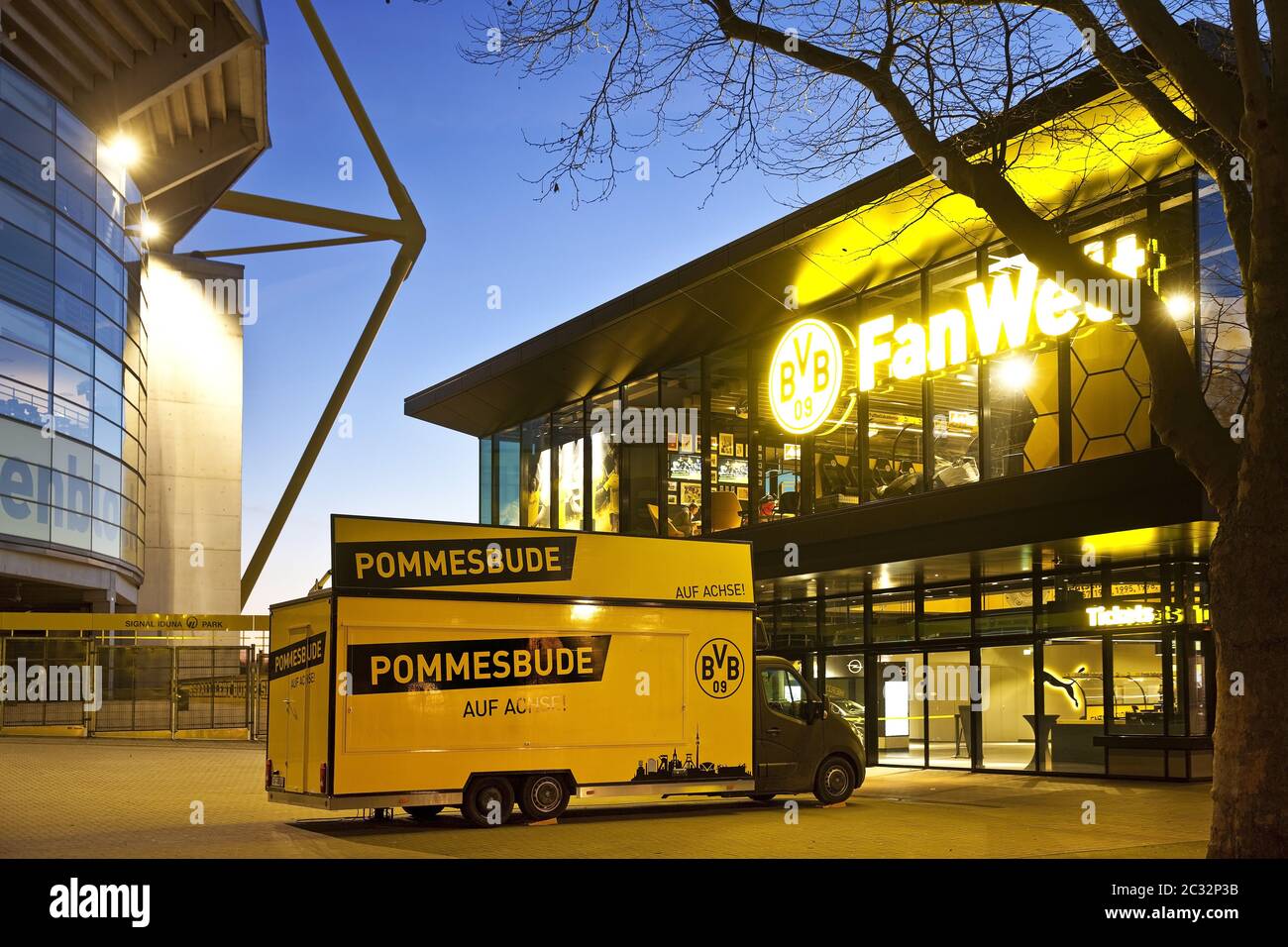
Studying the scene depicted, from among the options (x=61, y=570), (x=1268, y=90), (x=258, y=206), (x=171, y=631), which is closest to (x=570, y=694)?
(x=1268, y=90)

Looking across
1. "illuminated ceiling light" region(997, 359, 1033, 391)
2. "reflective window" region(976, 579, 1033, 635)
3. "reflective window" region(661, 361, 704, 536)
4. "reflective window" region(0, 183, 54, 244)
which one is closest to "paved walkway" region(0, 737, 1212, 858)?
"reflective window" region(976, 579, 1033, 635)

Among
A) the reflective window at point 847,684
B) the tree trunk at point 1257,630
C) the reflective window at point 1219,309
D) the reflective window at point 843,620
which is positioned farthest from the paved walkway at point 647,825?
the reflective window at point 1219,309

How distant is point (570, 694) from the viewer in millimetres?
15203

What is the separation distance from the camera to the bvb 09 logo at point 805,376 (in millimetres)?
24188

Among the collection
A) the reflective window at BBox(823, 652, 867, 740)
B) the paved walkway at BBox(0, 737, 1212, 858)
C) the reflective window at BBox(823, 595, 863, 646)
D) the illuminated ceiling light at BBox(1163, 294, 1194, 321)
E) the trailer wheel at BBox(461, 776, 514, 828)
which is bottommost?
the paved walkway at BBox(0, 737, 1212, 858)

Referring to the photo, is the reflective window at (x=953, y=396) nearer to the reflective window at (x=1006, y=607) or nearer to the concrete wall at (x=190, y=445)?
the reflective window at (x=1006, y=607)

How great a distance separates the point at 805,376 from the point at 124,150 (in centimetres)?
2539

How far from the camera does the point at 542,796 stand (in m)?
14.9

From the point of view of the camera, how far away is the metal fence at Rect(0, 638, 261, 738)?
31734 millimetres

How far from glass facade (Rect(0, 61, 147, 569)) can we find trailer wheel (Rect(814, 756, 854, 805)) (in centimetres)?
2443

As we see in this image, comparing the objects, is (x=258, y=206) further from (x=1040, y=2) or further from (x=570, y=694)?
(x=1040, y=2)

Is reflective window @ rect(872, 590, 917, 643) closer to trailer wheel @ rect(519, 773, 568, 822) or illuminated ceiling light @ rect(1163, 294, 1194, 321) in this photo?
illuminated ceiling light @ rect(1163, 294, 1194, 321)

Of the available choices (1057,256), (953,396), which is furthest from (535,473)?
(1057,256)
